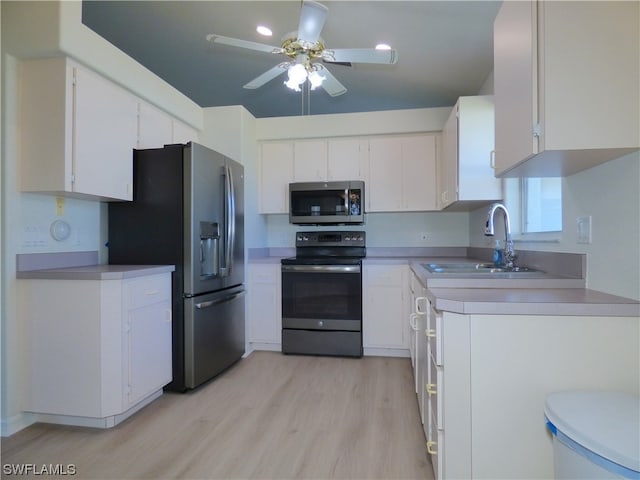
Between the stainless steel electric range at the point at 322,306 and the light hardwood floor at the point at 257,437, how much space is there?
56cm

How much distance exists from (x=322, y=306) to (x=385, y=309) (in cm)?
58

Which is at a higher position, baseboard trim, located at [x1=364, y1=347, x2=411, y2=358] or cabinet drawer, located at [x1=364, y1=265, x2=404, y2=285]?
cabinet drawer, located at [x1=364, y1=265, x2=404, y2=285]

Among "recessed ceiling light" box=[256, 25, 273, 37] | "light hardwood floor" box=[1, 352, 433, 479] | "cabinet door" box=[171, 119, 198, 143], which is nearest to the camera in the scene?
"light hardwood floor" box=[1, 352, 433, 479]

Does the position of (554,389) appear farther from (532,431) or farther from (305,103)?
(305,103)

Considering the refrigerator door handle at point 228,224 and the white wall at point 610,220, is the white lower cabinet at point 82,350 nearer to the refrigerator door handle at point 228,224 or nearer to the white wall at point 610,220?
the refrigerator door handle at point 228,224

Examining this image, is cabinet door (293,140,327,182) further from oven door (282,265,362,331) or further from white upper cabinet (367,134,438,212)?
oven door (282,265,362,331)

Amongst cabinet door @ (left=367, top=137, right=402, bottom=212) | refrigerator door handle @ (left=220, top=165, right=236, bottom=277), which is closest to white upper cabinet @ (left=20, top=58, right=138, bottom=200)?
refrigerator door handle @ (left=220, top=165, right=236, bottom=277)

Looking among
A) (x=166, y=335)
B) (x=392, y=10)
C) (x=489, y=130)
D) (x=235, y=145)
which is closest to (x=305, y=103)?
(x=235, y=145)

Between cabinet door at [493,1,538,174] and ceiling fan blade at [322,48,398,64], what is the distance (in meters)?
0.68

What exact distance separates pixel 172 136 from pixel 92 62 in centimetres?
88

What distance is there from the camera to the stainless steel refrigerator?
251 centimetres

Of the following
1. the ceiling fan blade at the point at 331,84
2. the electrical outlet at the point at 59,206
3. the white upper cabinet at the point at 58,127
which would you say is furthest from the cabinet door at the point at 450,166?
the electrical outlet at the point at 59,206

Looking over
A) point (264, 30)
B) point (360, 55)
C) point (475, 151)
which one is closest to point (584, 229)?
point (475, 151)

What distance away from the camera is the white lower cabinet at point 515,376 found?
48.1 inches
